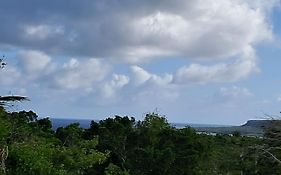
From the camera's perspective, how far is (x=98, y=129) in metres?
40.6

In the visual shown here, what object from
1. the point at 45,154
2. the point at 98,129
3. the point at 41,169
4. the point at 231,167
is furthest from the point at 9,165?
the point at 231,167

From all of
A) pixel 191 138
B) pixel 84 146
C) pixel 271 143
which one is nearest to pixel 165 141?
pixel 191 138

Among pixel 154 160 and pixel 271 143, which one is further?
pixel 154 160

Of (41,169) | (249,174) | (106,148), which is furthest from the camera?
(106,148)

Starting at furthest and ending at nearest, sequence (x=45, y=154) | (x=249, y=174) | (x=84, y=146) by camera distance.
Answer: (x=249, y=174)
(x=84, y=146)
(x=45, y=154)

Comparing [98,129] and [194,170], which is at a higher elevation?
[98,129]

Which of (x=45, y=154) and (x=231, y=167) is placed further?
(x=231, y=167)

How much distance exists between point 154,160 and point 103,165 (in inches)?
129

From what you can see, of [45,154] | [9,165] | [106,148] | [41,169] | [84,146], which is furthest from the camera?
[106,148]

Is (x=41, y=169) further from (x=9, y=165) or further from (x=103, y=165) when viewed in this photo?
(x=103, y=165)

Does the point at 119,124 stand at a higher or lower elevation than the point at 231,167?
higher

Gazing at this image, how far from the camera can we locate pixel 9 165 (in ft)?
52.0

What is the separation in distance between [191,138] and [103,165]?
6565 mm

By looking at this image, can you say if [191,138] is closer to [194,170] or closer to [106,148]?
[194,170]
